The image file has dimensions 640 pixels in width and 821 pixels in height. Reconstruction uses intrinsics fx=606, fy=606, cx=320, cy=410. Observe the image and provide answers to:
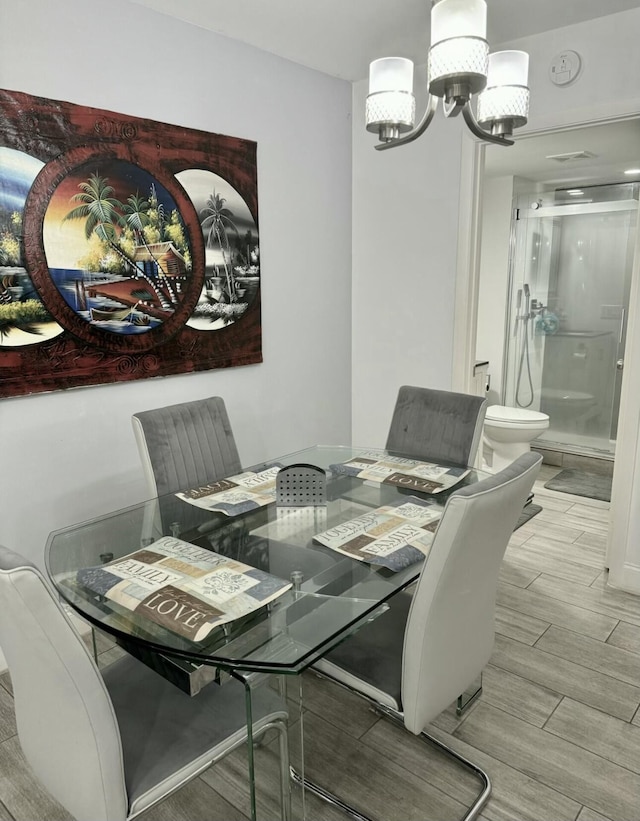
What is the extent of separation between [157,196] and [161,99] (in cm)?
42

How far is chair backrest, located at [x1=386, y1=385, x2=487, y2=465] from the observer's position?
8.58 feet

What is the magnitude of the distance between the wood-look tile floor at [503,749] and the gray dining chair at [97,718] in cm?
41

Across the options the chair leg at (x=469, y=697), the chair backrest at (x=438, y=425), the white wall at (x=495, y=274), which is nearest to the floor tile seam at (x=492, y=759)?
the chair leg at (x=469, y=697)

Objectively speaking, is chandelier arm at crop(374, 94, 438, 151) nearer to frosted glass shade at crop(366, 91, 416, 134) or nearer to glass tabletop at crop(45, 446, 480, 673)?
frosted glass shade at crop(366, 91, 416, 134)

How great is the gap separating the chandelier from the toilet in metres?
2.68

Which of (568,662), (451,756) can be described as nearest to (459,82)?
(451,756)

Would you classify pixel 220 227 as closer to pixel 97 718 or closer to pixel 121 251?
pixel 121 251

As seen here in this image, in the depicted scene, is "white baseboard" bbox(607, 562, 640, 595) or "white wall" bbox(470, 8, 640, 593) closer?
"white wall" bbox(470, 8, 640, 593)

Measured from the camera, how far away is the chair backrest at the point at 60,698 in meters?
1.08

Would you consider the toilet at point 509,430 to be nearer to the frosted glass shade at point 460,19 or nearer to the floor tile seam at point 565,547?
the floor tile seam at point 565,547

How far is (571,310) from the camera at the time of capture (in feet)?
16.3

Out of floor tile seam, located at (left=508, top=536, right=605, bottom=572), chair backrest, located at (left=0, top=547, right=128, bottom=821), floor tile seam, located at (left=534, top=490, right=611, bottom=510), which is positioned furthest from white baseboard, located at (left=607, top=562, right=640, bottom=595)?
chair backrest, located at (left=0, top=547, right=128, bottom=821)

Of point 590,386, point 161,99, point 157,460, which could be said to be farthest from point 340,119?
point 590,386

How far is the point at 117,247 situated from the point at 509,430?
2.93 metres
